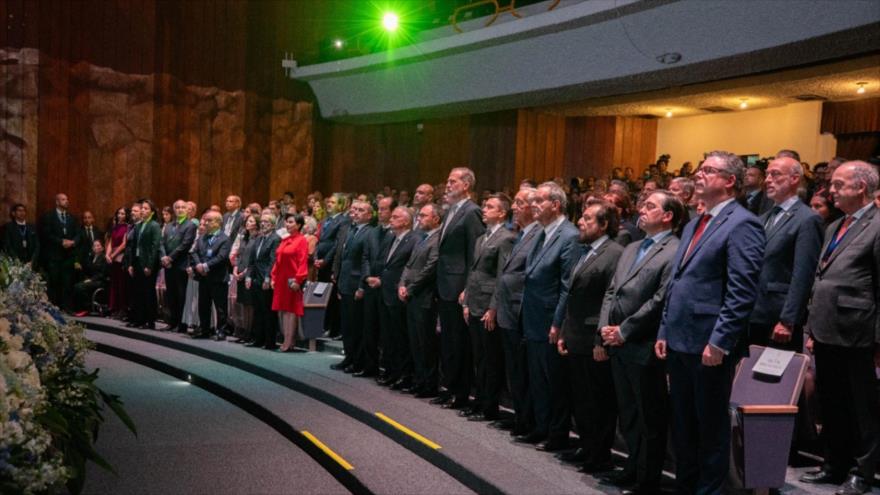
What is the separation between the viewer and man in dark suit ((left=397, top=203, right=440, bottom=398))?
6008 mm

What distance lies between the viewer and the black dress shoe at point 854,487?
3658 mm

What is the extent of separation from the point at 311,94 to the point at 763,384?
12285mm

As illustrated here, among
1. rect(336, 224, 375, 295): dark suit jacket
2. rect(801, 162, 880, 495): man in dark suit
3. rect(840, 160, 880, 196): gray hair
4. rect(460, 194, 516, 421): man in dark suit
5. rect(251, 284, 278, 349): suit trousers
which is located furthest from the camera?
rect(251, 284, 278, 349): suit trousers

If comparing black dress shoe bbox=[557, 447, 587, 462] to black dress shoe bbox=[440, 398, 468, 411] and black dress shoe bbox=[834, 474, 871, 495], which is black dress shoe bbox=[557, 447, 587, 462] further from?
black dress shoe bbox=[440, 398, 468, 411]

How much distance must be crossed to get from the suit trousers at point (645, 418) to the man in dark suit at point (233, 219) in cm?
619

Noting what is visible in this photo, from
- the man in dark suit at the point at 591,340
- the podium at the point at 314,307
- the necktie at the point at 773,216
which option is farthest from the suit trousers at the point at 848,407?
the podium at the point at 314,307

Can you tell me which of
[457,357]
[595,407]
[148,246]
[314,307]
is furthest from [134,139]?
[595,407]

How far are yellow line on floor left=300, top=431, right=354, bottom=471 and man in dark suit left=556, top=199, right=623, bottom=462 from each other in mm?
1161

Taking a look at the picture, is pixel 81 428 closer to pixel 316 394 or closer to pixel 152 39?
pixel 316 394

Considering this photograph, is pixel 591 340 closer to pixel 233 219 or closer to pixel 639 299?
pixel 639 299

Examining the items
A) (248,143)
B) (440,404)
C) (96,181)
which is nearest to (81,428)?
(440,404)

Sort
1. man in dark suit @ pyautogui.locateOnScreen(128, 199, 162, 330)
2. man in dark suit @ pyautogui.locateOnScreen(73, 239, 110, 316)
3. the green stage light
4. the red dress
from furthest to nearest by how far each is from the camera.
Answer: the green stage light
man in dark suit @ pyautogui.locateOnScreen(73, 239, 110, 316)
man in dark suit @ pyautogui.locateOnScreen(128, 199, 162, 330)
the red dress

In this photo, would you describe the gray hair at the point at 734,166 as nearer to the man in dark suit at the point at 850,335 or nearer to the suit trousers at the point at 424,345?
the man in dark suit at the point at 850,335

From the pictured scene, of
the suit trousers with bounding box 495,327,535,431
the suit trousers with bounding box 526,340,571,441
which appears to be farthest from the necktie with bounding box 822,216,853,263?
the suit trousers with bounding box 495,327,535,431
